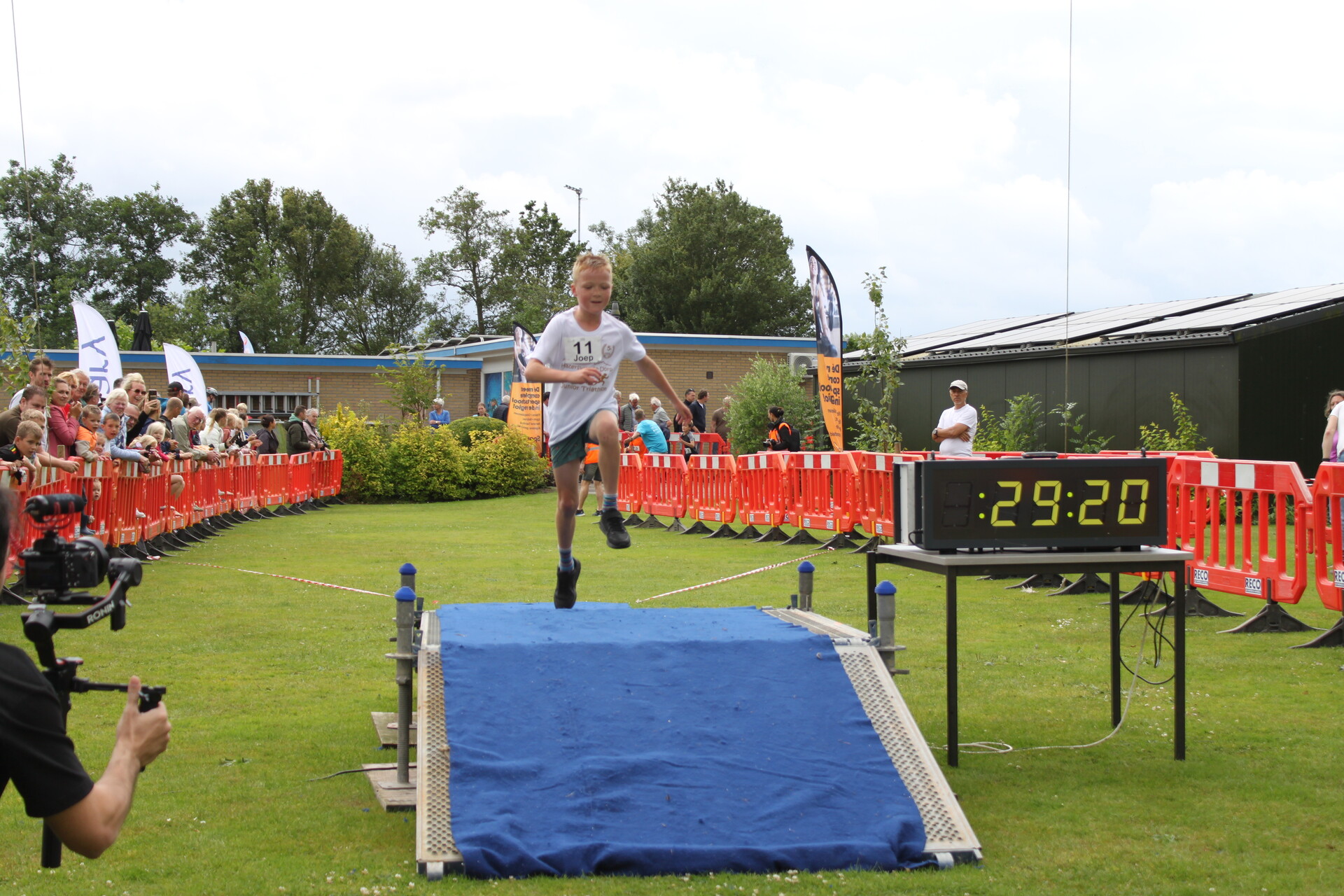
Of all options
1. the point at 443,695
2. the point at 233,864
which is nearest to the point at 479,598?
the point at 443,695

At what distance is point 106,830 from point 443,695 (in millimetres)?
3006

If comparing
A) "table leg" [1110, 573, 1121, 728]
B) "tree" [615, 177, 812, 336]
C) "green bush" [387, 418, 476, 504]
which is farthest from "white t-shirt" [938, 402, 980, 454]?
"tree" [615, 177, 812, 336]

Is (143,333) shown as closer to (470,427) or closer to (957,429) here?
(470,427)

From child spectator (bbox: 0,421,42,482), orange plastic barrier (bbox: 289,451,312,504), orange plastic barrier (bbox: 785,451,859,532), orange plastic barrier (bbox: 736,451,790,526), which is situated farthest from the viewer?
orange plastic barrier (bbox: 289,451,312,504)

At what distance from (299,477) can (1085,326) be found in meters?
17.6

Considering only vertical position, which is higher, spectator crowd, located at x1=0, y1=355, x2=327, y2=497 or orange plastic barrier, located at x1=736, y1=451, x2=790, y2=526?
spectator crowd, located at x1=0, y1=355, x2=327, y2=497

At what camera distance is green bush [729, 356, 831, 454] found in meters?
30.3

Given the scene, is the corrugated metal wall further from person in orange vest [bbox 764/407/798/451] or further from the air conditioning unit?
person in orange vest [bbox 764/407/798/451]

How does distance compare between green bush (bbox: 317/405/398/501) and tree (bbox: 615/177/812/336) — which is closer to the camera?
green bush (bbox: 317/405/398/501)

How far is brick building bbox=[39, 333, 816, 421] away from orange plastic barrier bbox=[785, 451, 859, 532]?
19.8 meters

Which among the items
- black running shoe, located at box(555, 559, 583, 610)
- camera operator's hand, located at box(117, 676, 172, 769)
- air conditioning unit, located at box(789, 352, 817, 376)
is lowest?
black running shoe, located at box(555, 559, 583, 610)

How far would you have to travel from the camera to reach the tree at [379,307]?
73250 mm

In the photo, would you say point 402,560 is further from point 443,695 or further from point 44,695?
point 44,695

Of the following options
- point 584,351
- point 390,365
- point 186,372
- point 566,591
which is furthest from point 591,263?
point 390,365
